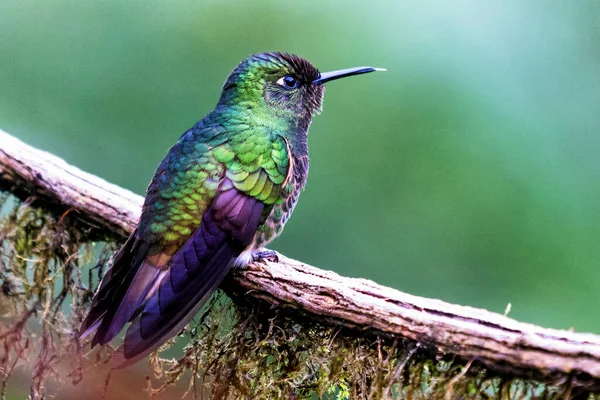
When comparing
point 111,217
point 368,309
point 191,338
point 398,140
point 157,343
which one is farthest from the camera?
point 398,140

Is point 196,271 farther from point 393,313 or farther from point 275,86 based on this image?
point 275,86

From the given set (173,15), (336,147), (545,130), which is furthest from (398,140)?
(173,15)

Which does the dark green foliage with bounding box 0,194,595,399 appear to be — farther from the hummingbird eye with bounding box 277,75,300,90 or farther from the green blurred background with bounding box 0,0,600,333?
the green blurred background with bounding box 0,0,600,333

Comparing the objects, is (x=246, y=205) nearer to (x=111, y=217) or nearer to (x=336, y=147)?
(x=111, y=217)

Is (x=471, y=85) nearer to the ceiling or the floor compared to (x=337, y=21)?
nearer to the floor

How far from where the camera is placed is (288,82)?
3666 mm

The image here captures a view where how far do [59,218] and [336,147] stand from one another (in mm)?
2268

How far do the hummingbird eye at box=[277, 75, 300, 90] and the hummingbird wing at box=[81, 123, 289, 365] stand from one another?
41 cm

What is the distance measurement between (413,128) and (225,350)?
9.03 feet

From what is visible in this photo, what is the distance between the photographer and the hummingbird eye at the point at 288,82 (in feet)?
12.0

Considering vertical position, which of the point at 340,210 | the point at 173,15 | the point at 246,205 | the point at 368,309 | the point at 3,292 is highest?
the point at 173,15

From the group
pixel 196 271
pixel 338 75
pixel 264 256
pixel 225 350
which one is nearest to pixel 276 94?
pixel 338 75

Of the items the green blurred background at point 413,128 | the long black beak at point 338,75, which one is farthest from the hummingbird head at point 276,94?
the green blurred background at point 413,128

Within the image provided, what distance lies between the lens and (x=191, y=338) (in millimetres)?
3082
